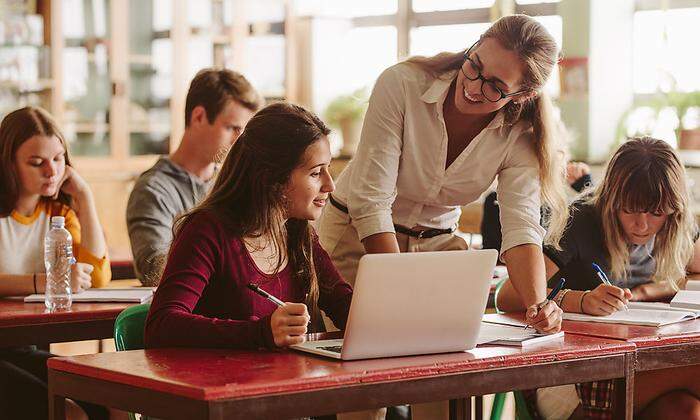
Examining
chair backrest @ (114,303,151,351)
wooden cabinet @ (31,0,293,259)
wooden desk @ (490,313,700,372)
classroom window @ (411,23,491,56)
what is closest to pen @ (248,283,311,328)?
chair backrest @ (114,303,151,351)

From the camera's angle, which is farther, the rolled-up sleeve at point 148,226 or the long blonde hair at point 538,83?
the rolled-up sleeve at point 148,226

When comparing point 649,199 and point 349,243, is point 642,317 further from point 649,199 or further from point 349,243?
point 349,243

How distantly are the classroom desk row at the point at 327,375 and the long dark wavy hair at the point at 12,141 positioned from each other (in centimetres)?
123

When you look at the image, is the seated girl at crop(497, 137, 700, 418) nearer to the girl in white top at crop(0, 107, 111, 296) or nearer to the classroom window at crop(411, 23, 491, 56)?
the girl in white top at crop(0, 107, 111, 296)

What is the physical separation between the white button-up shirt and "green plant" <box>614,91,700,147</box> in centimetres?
330

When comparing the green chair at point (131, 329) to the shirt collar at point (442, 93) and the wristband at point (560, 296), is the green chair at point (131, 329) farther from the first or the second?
the wristband at point (560, 296)

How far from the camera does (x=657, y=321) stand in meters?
2.26

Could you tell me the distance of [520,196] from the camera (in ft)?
8.13

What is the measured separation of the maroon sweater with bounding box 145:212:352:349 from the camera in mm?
1807

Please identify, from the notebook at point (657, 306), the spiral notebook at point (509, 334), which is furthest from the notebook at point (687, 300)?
the spiral notebook at point (509, 334)

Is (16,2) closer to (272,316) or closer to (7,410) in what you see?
(7,410)

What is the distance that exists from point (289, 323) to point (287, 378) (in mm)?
209

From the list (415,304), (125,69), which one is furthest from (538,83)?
(125,69)

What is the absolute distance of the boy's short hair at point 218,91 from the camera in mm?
3316
